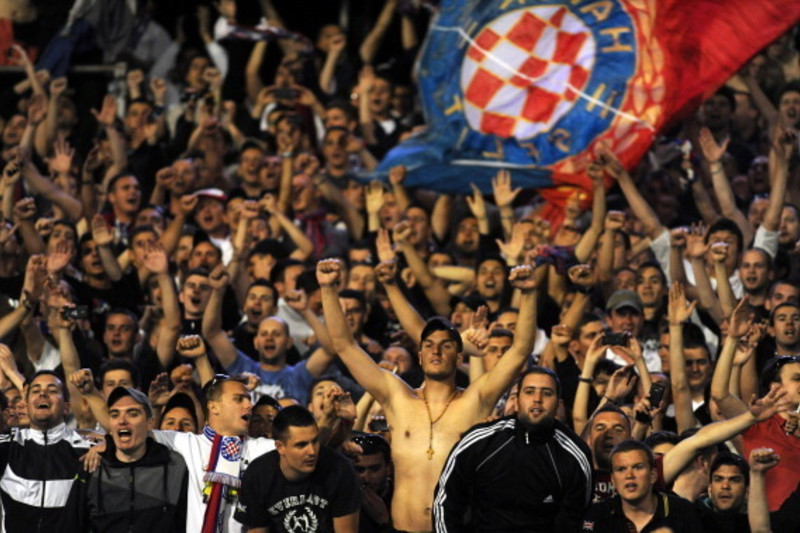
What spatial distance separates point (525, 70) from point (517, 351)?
15.7 feet

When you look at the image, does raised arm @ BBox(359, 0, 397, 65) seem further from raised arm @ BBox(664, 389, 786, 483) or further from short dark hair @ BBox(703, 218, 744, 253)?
raised arm @ BBox(664, 389, 786, 483)

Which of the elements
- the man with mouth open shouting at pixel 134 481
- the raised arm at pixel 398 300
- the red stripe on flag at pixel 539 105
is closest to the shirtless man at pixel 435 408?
the raised arm at pixel 398 300

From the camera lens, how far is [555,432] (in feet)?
31.5

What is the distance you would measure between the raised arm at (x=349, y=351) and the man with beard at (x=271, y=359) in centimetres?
154

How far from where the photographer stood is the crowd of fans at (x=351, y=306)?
986cm

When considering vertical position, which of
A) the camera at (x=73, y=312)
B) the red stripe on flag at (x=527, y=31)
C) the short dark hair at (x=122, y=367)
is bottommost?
the short dark hair at (x=122, y=367)

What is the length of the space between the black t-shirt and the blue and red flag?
4.81 meters

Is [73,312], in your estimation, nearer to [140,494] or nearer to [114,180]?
[140,494]

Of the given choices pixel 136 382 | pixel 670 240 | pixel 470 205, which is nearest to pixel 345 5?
pixel 470 205

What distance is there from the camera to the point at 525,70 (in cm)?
1453

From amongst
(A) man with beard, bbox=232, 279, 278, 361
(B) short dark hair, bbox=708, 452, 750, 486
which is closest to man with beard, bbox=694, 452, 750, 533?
(B) short dark hair, bbox=708, 452, 750, 486

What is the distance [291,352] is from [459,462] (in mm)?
3585

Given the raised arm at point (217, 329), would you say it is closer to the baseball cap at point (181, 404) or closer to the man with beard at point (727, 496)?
the baseball cap at point (181, 404)

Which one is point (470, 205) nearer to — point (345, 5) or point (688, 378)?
point (688, 378)
